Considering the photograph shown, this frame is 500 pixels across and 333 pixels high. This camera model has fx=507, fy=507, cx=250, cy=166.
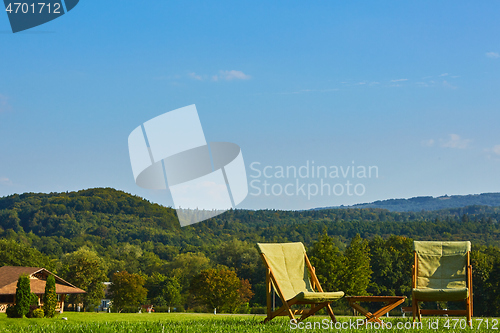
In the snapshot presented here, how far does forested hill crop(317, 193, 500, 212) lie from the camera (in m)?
108

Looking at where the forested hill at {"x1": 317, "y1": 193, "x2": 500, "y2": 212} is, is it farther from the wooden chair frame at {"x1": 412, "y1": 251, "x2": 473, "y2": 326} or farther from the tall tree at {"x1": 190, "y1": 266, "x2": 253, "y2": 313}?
the wooden chair frame at {"x1": 412, "y1": 251, "x2": 473, "y2": 326}

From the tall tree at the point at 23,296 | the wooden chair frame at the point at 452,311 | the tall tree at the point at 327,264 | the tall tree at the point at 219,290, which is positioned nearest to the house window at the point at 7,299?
the tall tree at the point at 23,296

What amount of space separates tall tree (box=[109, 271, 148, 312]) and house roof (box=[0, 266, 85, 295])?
9.56 m

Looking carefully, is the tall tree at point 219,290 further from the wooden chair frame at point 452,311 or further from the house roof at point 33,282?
the wooden chair frame at point 452,311

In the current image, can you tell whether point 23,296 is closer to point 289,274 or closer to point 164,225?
point 289,274

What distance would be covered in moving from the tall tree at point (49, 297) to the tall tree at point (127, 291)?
17.2 m

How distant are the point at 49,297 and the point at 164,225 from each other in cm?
5910

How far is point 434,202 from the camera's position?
12612cm

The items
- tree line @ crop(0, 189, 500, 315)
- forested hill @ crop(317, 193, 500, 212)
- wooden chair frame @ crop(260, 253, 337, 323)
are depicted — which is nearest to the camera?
wooden chair frame @ crop(260, 253, 337, 323)

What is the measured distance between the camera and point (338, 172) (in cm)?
4853

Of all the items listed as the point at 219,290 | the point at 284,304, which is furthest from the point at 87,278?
the point at 284,304

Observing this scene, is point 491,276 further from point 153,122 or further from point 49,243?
point 49,243

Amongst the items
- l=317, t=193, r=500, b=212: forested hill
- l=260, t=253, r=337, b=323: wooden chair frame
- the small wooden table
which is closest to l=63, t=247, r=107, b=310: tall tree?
l=260, t=253, r=337, b=323: wooden chair frame

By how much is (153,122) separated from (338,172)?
38.2 m
